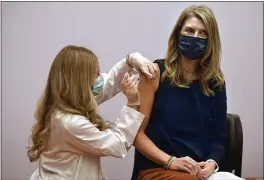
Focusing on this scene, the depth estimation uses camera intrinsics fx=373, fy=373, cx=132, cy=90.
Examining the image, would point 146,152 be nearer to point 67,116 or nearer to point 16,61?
point 67,116

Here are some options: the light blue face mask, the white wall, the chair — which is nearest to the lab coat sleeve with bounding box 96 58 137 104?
the light blue face mask

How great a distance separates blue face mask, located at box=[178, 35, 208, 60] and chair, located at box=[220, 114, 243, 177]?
398 millimetres

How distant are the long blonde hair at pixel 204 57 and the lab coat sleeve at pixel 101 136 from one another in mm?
323

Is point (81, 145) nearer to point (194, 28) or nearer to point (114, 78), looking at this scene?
point (114, 78)

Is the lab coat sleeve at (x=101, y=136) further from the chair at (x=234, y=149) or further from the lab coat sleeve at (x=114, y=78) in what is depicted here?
the chair at (x=234, y=149)

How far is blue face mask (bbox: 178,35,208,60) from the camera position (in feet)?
5.66

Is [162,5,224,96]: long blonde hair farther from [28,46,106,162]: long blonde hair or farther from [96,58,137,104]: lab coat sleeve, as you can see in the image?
[28,46,106,162]: long blonde hair

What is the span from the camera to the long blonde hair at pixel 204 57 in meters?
1.73

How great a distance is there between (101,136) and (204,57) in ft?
2.11

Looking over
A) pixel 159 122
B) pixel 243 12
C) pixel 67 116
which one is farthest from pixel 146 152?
pixel 243 12

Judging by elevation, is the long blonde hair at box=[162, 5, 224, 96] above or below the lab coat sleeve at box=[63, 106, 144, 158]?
above

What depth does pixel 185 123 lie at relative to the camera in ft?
5.72

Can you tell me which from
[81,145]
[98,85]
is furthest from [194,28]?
[81,145]

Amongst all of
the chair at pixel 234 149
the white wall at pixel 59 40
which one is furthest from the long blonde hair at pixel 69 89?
the white wall at pixel 59 40
